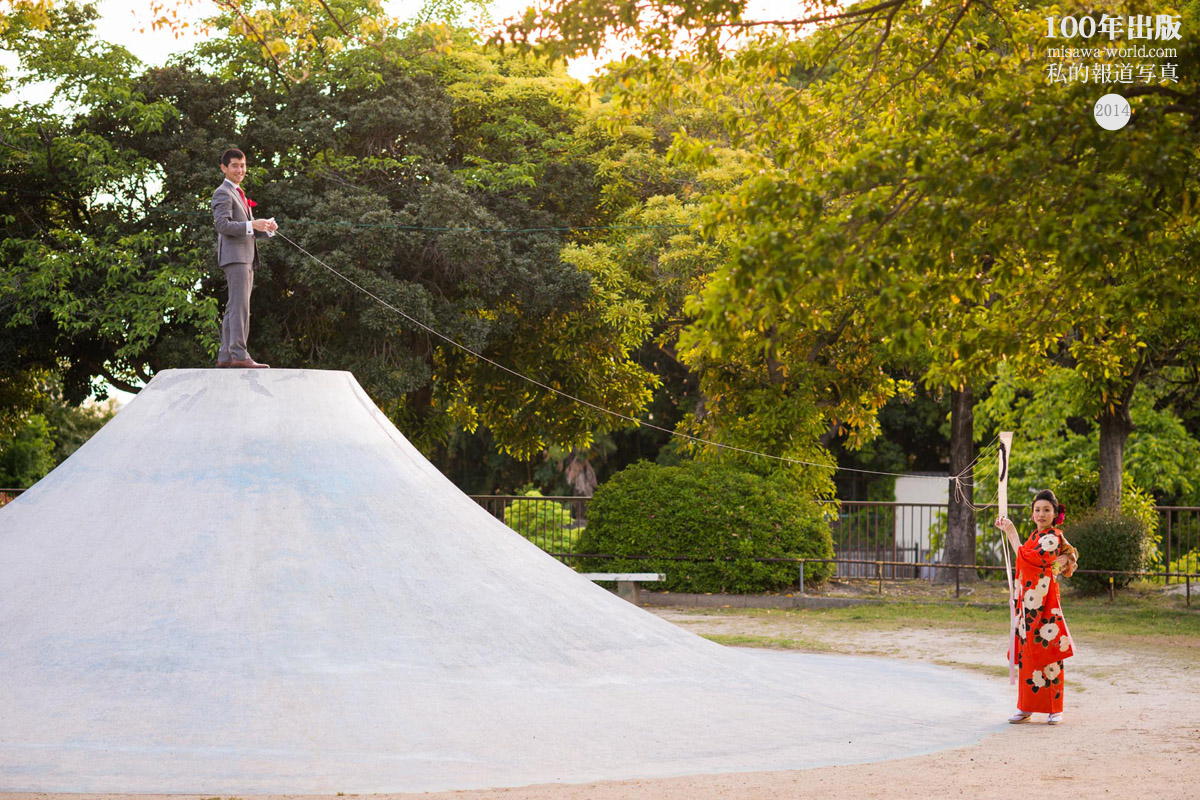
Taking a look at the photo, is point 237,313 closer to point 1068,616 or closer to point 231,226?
point 231,226

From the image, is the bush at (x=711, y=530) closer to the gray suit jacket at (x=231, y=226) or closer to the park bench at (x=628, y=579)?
the park bench at (x=628, y=579)

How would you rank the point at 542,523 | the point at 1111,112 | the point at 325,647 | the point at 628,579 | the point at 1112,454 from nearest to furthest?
the point at 1111,112
the point at 325,647
the point at 628,579
the point at 1112,454
the point at 542,523

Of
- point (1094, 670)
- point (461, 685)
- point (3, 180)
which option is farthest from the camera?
point (3, 180)

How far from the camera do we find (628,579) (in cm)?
1705

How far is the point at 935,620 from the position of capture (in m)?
16.1

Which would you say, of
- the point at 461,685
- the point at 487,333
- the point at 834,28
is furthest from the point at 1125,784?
the point at 487,333

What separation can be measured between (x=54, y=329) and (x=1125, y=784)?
19.0 m

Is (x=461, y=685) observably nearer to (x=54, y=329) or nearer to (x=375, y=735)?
(x=375, y=735)

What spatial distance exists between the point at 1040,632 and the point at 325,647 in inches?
199

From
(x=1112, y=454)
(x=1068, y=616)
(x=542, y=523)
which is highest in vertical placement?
(x=1112, y=454)

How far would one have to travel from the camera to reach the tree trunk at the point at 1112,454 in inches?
744

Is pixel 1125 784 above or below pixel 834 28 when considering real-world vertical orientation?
below

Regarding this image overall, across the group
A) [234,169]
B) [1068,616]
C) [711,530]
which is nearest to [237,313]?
[234,169]

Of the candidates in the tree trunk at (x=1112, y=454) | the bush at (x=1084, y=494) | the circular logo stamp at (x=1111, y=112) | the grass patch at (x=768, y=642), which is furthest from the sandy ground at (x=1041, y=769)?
the bush at (x=1084, y=494)
